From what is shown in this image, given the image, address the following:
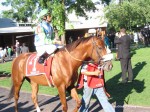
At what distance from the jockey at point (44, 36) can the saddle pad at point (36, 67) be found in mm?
167

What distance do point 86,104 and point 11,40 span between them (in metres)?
37.8

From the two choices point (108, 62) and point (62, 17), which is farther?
point (62, 17)

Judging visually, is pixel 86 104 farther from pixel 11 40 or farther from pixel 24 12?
pixel 11 40

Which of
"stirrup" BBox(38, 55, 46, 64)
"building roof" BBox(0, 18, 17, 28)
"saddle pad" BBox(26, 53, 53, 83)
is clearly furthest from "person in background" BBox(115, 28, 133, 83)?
"building roof" BBox(0, 18, 17, 28)

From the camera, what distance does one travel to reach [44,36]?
6.95 m

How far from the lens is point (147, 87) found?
1004cm

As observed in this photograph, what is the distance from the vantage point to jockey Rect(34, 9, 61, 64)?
6.80 m

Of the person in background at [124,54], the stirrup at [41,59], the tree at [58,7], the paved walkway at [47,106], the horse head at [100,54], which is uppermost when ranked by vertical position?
the tree at [58,7]

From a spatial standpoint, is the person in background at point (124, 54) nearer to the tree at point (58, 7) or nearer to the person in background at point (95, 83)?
the person in background at point (95, 83)

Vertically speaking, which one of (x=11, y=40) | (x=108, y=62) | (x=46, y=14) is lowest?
(x=11, y=40)

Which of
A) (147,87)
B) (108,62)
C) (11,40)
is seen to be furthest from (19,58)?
(11,40)

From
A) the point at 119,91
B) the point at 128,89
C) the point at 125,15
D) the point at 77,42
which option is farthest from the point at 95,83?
the point at 125,15

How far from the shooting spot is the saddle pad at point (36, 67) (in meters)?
6.72

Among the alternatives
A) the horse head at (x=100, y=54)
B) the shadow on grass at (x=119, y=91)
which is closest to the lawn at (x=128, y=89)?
the shadow on grass at (x=119, y=91)
